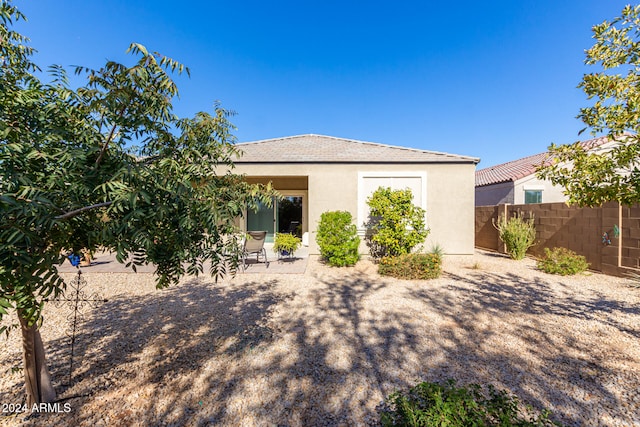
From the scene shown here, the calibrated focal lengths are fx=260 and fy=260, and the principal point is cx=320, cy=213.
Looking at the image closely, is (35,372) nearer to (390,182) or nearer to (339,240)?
(339,240)

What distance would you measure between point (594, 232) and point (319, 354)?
29.3 feet

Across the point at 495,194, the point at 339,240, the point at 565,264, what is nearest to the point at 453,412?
the point at 339,240

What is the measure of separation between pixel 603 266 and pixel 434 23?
32.5 ft

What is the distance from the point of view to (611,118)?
309cm

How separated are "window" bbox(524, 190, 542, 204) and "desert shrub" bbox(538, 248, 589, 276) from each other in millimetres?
8013

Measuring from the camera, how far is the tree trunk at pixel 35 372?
7.50 feet

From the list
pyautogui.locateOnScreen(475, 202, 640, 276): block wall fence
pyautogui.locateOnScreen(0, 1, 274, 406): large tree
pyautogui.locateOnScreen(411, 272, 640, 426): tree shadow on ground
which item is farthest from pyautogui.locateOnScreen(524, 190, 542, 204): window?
pyautogui.locateOnScreen(0, 1, 274, 406): large tree

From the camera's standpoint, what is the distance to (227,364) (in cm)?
303

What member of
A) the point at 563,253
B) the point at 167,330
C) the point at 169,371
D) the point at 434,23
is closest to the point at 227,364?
the point at 169,371

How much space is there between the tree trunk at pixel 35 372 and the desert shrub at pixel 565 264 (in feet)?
33.1

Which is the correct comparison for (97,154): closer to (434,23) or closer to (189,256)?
(189,256)

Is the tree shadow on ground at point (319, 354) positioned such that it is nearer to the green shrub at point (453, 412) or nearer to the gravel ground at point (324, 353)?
the gravel ground at point (324, 353)

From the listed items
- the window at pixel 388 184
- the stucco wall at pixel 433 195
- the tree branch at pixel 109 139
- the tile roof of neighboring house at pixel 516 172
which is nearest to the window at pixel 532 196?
the tile roof of neighboring house at pixel 516 172

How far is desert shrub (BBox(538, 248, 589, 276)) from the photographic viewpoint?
7027mm
